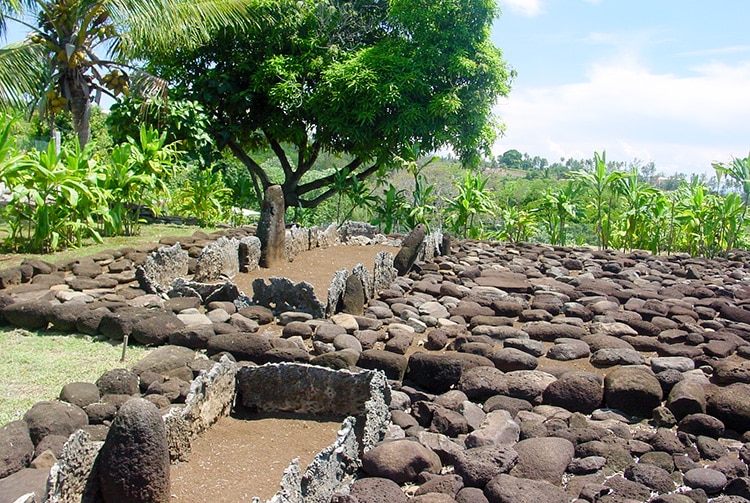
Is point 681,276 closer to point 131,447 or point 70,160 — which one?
point 70,160

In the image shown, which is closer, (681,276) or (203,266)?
(203,266)

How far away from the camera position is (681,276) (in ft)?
32.6

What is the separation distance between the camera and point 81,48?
533 inches

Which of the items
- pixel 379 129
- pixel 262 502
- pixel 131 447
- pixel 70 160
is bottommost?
pixel 262 502

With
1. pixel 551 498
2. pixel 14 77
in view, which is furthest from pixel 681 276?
pixel 14 77

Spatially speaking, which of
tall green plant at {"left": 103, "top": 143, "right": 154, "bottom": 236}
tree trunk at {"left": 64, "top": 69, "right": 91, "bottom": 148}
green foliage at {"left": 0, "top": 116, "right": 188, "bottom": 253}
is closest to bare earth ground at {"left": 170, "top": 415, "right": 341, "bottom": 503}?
green foliage at {"left": 0, "top": 116, "right": 188, "bottom": 253}

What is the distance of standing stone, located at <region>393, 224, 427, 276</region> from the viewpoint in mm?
8734

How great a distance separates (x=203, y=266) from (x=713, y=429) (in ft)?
15.8

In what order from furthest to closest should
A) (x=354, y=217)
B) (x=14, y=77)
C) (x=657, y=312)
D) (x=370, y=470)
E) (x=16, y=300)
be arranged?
(x=354, y=217) < (x=14, y=77) < (x=657, y=312) < (x=16, y=300) < (x=370, y=470)

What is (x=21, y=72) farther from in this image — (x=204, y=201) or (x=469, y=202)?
(x=469, y=202)

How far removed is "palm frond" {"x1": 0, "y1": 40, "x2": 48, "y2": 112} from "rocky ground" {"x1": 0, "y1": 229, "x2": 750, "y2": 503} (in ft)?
21.8

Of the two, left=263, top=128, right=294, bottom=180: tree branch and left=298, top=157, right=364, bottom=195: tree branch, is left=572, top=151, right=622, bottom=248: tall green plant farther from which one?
left=263, top=128, right=294, bottom=180: tree branch

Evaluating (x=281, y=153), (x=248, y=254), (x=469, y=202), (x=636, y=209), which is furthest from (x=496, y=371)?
(x=281, y=153)

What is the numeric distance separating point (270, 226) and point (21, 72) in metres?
7.49
